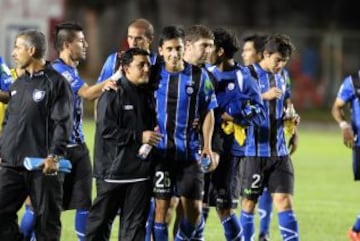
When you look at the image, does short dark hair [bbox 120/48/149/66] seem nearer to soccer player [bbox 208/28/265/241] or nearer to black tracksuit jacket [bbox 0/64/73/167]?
black tracksuit jacket [bbox 0/64/73/167]

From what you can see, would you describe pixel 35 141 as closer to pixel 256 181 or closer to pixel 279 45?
pixel 256 181

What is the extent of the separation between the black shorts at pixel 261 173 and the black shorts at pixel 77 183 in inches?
60.5

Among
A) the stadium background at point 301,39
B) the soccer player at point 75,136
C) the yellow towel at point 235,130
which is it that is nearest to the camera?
the soccer player at point 75,136

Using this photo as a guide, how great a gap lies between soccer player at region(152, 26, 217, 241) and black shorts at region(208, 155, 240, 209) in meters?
0.88

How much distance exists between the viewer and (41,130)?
9.59 meters

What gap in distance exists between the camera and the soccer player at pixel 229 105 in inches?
428

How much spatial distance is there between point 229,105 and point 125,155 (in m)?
1.70

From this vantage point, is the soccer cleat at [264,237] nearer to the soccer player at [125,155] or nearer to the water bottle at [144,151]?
the soccer player at [125,155]

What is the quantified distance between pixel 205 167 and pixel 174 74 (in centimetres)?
85

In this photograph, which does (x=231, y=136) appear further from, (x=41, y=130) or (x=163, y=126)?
(x=41, y=130)

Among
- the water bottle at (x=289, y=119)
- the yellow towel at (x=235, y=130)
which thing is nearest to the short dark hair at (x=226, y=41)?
the yellow towel at (x=235, y=130)

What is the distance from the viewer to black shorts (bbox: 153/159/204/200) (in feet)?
32.4

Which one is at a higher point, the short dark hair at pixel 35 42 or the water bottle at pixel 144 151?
the short dark hair at pixel 35 42

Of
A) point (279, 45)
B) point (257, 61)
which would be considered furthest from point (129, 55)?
point (257, 61)
